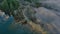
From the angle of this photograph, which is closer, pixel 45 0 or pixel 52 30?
pixel 52 30

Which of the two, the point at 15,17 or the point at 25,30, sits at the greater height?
the point at 15,17

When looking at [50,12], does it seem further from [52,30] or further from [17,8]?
[17,8]

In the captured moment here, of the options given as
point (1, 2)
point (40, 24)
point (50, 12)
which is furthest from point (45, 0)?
point (1, 2)

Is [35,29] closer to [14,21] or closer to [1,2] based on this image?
[14,21]

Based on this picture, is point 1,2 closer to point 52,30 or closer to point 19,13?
point 19,13

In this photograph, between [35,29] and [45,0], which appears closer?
[35,29]

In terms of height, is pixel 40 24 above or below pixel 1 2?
below

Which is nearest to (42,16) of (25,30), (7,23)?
(25,30)

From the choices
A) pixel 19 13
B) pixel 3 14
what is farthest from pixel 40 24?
pixel 3 14

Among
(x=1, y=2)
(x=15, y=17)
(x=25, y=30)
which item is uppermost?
(x=1, y=2)
